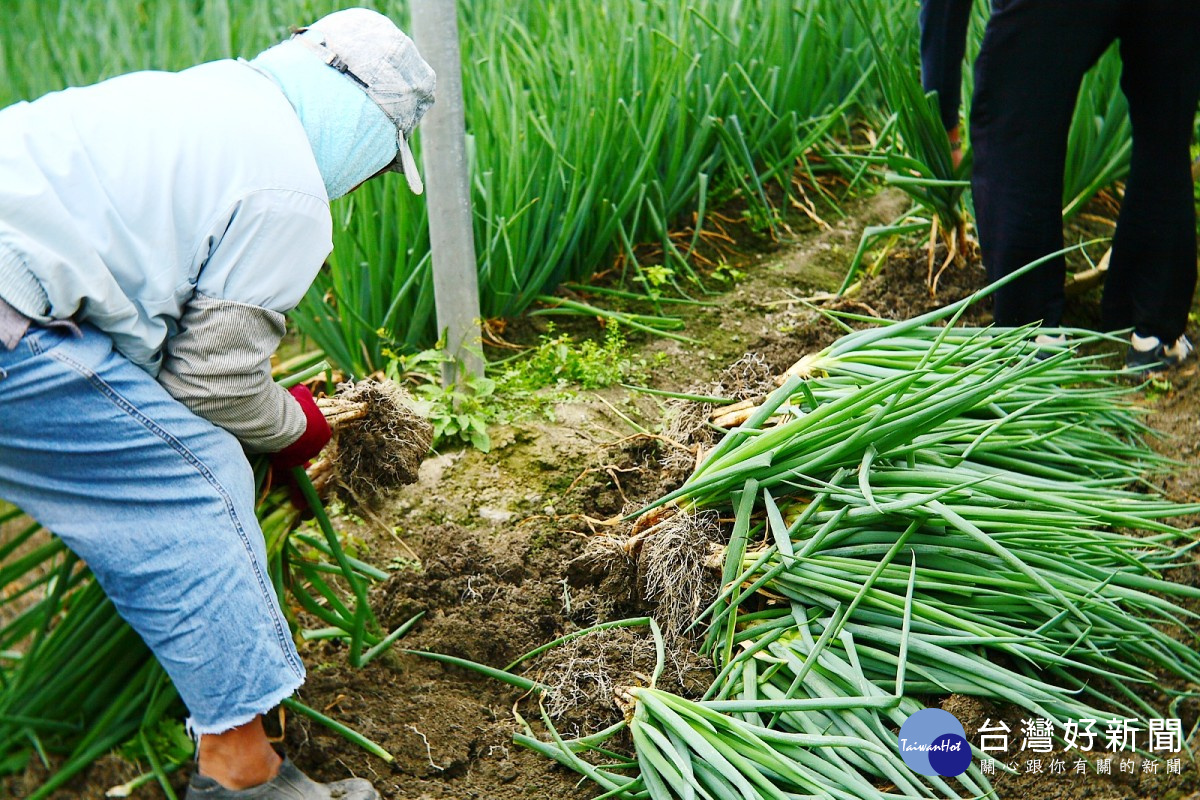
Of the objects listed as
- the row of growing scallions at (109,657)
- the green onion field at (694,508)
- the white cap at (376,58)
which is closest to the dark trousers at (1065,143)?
the green onion field at (694,508)

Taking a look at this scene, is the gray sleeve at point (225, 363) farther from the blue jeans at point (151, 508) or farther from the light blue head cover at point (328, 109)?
the light blue head cover at point (328, 109)

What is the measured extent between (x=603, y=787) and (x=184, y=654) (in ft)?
2.37

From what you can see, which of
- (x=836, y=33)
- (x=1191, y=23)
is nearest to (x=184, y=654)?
(x=1191, y=23)

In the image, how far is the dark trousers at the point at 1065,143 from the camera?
2.42 metres

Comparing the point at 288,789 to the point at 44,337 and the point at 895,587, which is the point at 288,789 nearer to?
the point at 44,337

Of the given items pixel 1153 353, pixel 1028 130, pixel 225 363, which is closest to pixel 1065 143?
pixel 1028 130

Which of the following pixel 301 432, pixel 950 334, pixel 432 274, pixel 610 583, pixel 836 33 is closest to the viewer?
pixel 301 432

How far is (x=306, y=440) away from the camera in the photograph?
181cm

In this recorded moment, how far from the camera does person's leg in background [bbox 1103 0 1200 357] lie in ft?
8.04

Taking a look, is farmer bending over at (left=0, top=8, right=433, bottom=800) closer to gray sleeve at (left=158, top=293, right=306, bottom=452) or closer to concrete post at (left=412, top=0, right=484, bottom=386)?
gray sleeve at (left=158, top=293, right=306, bottom=452)

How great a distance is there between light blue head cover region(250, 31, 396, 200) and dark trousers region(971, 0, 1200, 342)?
5.02 feet

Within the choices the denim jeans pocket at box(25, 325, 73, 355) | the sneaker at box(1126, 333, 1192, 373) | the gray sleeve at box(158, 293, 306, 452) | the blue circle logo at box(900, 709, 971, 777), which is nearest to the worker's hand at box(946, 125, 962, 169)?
the sneaker at box(1126, 333, 1192, 373)

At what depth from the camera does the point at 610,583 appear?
2.12 metres

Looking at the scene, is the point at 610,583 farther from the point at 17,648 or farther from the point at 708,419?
the point at 17,648
